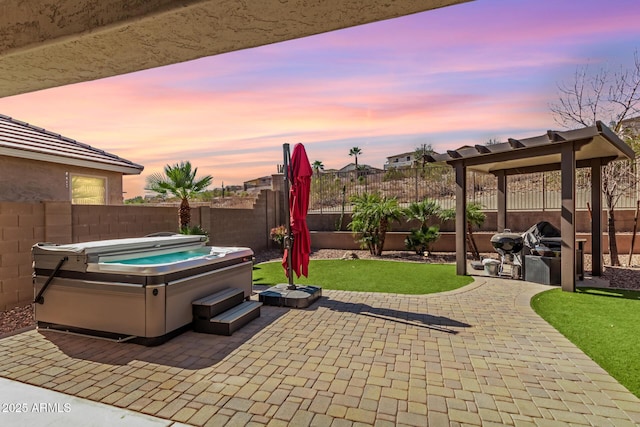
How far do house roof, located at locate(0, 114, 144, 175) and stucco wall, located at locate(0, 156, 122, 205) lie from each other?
28 cm

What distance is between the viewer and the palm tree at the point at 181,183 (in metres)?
8.89

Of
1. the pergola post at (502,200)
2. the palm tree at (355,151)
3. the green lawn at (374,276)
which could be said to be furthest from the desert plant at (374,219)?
the palm tree at (355,151)

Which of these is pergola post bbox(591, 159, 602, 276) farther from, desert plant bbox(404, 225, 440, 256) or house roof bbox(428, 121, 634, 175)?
desert plant bbox(404, 225, 440, 256)

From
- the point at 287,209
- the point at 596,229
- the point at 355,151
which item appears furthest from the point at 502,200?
the point at 355,151

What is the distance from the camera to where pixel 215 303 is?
15.5 feet

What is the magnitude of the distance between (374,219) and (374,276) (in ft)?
12.2

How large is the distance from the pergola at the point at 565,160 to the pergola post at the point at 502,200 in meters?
0.03

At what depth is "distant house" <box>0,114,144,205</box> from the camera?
7.91 m

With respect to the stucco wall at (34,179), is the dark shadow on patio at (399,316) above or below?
below

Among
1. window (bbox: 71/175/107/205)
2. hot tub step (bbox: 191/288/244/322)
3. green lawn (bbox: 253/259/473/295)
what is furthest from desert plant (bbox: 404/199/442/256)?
window (bbox: 71/175/107/205)

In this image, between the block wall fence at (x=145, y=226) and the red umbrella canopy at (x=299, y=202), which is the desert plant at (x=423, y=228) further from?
the red umbrella canopy at (x=299, y=202)

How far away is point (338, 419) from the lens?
2.67 metres

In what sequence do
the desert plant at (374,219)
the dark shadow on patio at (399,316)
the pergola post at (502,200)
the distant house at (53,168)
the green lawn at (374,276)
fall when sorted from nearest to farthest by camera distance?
the dark shadow on patio at (399,316)
the green lawn at (374,276)
the distant house at (53,168)
the pergola post at (502,200)
the desert plant at (374,219)

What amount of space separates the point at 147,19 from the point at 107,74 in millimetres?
1118
